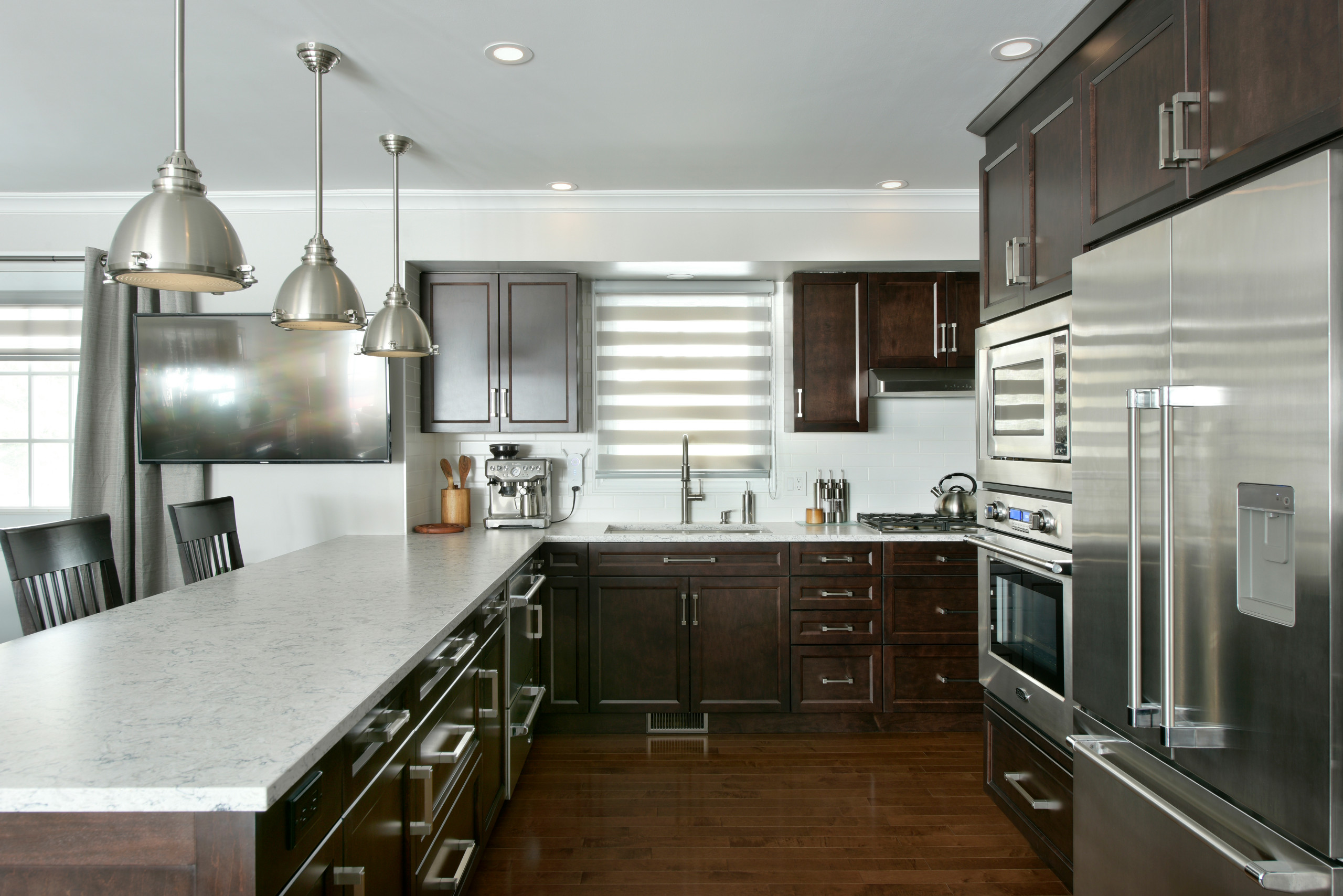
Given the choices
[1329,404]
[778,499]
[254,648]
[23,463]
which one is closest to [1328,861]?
[1329,404]

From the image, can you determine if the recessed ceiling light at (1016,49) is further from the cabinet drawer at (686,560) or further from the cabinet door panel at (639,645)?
the cabinet door panel at (639,645)

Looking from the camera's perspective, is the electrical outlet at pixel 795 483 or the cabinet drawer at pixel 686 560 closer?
the cabinet drawer at pixel 686 560

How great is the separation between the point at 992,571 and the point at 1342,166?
165 centimetres

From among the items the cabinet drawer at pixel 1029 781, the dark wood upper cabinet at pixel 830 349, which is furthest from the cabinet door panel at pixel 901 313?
the cabinet drawer at pixel 1029 781

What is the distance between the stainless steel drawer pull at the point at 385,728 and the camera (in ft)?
4.49

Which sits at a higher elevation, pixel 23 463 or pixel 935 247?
pixel 935 247

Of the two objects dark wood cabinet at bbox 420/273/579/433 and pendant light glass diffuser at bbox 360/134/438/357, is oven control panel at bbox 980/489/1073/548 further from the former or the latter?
dark wood cabinet at bbox 420/273/579/433

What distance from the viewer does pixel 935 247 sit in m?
3.74

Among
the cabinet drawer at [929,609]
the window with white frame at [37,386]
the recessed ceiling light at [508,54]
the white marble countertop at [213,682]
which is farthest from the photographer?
the window with white frame at [37,386]

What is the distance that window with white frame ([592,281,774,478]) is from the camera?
4133 millimetres

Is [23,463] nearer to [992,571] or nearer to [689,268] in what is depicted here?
[689,268]

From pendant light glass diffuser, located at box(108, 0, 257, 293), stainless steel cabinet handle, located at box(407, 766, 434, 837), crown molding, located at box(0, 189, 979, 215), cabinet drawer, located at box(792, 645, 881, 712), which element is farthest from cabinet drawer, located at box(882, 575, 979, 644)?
A: pendant light glass diffuser, located at box(108, 0, 257, 293)

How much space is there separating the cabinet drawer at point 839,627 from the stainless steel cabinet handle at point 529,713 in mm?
1227

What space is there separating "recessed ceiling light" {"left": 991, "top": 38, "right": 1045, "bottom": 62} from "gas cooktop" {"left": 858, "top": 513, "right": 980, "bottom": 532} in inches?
77.7
